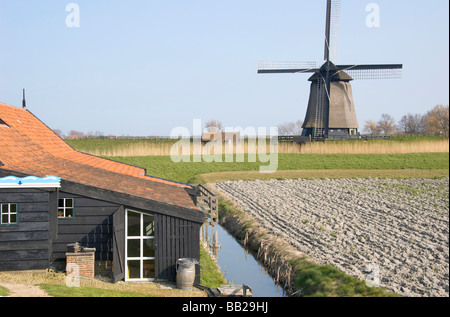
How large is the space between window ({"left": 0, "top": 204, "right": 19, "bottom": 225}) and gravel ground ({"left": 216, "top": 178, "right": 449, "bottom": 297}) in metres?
7.94

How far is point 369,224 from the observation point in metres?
16.8

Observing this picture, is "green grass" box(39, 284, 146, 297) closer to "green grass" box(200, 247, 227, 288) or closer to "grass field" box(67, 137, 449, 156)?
"green grass" box(200, 247, 227, 288)

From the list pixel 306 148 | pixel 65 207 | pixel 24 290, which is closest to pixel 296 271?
pixel 65 207

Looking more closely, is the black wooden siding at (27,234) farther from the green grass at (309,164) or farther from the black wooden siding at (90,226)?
the green grass at (309,164)

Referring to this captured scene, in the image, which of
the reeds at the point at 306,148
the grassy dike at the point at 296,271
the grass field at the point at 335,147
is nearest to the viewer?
the grassy dike at the point at 296,271

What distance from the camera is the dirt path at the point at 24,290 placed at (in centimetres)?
924

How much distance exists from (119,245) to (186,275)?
1901 mm

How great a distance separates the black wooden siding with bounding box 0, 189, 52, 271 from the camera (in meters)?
11.2

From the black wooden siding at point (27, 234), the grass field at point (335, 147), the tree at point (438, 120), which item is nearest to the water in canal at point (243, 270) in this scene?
the black wooden siding at point (27, 234)

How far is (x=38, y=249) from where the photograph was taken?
449 inches

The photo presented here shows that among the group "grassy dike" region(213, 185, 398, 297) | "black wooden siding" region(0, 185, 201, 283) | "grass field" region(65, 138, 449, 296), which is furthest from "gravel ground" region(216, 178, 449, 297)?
"grass field" region(65, 138, 449, 296)

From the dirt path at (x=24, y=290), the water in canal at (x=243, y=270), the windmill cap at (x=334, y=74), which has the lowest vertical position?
the water in canal at (x=243, y=270)

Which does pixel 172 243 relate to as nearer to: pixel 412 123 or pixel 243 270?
pixel 243 270

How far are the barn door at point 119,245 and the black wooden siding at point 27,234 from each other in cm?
164
